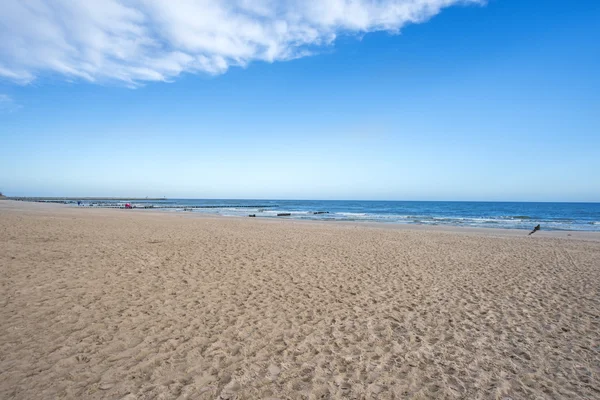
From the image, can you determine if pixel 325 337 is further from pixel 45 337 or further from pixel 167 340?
pixel 45 337

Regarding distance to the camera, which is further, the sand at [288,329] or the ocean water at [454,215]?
the ocean water at [454,215]

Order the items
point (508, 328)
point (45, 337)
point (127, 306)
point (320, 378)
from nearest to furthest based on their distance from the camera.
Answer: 1. point (320, 378)
2. point (45, 337)
3. point (508, 328)
4. point (127, 306)

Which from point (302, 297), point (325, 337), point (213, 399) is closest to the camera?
point (213, 399)

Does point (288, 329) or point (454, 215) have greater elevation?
point (454, 215)

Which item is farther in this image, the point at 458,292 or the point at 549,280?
the point at 549,280

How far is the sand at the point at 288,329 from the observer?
4.00 metres

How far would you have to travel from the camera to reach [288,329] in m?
5.55

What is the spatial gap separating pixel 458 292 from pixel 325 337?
184 inches

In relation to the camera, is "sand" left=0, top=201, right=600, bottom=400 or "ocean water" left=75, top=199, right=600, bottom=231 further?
"ocean water" left=75, top=199, right=600, bottom=231

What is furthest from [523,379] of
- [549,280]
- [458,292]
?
[549,280]

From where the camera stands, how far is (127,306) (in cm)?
636

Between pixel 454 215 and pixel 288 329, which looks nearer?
pixel 288 329

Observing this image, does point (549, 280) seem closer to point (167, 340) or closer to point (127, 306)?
point (167, 340)

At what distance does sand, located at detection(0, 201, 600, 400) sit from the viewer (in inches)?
157
